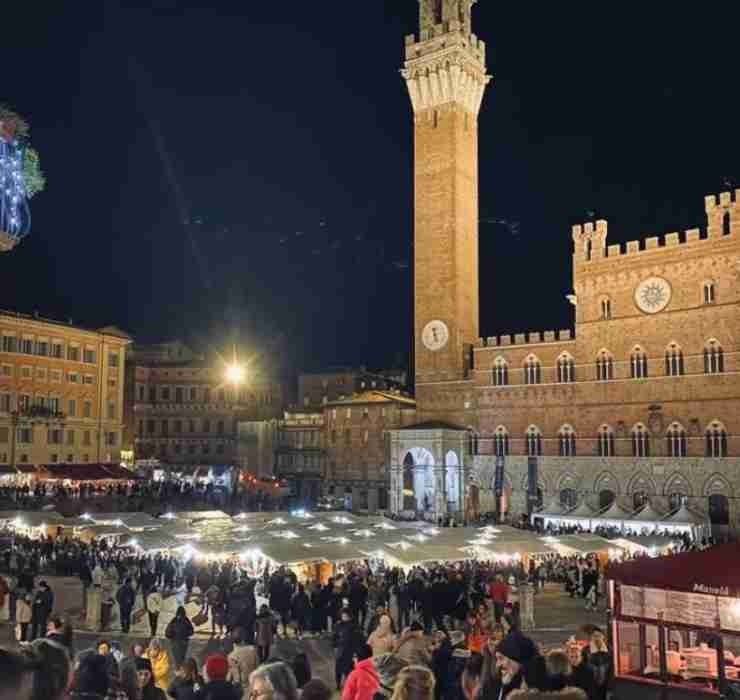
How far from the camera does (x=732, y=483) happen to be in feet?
137

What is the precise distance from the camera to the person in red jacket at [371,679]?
7.70 m

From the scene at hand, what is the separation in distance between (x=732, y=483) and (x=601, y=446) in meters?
7.53

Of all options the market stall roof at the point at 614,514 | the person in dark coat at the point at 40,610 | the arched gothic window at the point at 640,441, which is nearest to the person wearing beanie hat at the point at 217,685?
the person in dark coat at the point at 40,610

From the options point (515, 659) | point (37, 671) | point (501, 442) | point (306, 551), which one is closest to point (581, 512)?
point (501, 442)

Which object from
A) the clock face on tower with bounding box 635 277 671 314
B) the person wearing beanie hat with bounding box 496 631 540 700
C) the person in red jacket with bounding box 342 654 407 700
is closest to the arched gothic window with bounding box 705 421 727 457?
the clock face on tower with bounding box 635 277 671 314

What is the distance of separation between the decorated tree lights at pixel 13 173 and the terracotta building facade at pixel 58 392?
3076 cm

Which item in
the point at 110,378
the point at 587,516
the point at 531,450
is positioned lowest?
the point at 587,516

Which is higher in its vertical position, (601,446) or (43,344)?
(43,344)

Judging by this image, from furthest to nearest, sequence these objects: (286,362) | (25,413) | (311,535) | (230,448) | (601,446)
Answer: (286,362) → (230,448) → (25,413) → (601,446) → (311,535)

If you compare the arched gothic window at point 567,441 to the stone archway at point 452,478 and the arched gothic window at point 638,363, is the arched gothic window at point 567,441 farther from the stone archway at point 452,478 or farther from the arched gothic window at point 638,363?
the stone archway at point 452,478

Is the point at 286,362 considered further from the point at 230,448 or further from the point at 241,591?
the point at 241,591

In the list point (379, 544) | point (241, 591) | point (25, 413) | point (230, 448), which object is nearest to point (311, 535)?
point (379, 544)

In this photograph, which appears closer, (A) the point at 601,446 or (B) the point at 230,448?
(A) the point at 601,446

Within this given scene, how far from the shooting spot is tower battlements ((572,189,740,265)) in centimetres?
4344
